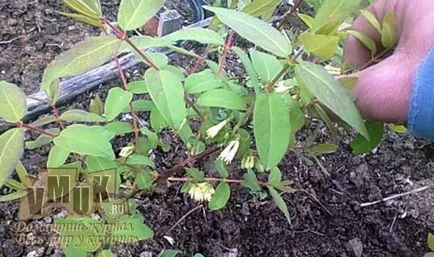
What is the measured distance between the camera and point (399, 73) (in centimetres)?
88

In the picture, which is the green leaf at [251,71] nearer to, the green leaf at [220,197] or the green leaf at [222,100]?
the green leaf at [222,100]

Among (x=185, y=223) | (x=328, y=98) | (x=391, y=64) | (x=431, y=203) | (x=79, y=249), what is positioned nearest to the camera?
(x=328, y=98)

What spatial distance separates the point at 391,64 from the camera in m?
0.90

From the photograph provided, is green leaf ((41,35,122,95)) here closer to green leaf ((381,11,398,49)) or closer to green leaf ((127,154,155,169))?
green leaf ((127,154,155,169))

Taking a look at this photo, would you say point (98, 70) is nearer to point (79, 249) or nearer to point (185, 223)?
point (185, 223)

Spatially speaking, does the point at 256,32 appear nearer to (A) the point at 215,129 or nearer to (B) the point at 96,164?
(A) the point at 215,129

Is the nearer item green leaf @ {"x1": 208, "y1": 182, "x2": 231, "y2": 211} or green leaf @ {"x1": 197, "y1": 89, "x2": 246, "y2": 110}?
green leaf @ {"x1": 197, "y1": 89, "x2": 246, "y2": 110}

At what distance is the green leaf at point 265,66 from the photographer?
941 mm

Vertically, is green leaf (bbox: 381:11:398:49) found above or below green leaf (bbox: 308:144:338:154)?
above

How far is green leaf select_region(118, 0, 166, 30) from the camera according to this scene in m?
0.88

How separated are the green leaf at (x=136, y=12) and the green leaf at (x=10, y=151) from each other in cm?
20

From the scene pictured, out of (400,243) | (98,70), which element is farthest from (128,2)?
(400,243)

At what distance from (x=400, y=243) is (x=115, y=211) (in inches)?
27.3
